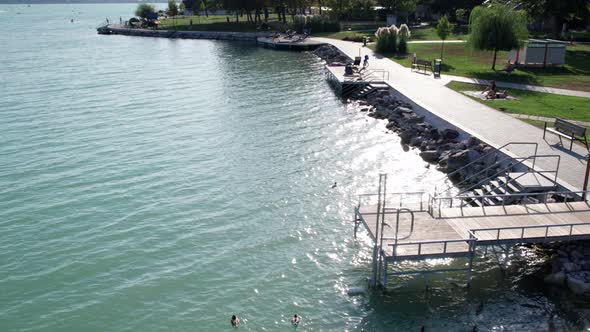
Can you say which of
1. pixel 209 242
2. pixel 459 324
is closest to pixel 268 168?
pixel 209 242

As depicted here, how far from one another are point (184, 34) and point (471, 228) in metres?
95.2

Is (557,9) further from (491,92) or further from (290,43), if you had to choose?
(290,43)

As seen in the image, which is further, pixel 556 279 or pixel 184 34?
pixel 184 34

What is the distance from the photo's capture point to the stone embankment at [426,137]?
2641 centimetres

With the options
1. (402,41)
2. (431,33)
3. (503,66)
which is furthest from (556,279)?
(431,33)

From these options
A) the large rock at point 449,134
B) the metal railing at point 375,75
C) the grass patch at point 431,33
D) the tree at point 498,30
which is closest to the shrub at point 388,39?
the metal railing at point 375,75

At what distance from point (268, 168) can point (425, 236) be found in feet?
42.8

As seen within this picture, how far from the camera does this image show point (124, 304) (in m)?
17.0

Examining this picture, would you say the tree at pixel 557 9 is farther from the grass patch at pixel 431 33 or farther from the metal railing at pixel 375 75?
the metal railing at pixel 375 75

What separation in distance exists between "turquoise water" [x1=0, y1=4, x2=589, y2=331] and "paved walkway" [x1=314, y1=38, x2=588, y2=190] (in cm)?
350

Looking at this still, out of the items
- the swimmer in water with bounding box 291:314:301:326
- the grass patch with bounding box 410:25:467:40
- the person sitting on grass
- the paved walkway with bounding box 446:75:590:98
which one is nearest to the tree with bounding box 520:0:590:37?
the grass patch with bounding box 410:25:467:40

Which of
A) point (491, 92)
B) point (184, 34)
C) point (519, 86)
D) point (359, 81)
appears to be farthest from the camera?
point (184, 34)

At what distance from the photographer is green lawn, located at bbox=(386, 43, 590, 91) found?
4128cm

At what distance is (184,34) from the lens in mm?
104312
